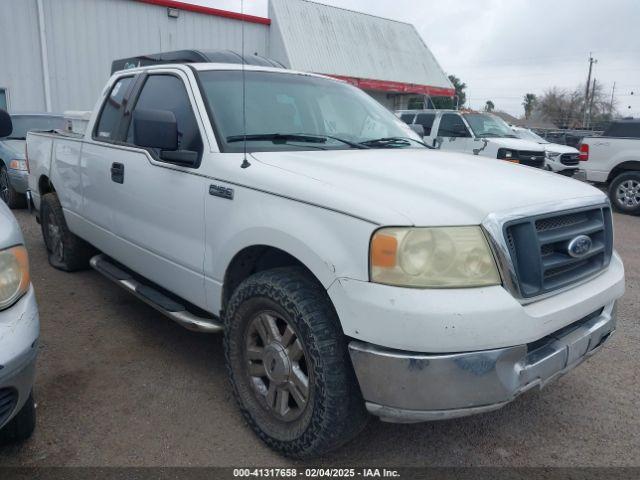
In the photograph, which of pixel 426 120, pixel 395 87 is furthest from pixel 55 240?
pixel 395 87

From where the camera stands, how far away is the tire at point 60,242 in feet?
16.8

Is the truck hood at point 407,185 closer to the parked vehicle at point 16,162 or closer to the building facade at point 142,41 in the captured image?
the parked vehicle at point 16,162

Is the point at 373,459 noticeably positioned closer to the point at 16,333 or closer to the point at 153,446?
the point at 153,446

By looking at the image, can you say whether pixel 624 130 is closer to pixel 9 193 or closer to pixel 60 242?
pixel 60 242

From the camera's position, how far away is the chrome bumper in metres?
2.04

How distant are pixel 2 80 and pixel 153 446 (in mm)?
14958

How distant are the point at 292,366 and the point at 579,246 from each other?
4.63 feet

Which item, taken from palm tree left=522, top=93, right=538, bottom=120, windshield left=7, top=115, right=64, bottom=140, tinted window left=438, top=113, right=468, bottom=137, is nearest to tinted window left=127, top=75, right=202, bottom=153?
windshield left=7, top=115, right=64, bottom=140

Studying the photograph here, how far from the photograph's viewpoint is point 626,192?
33.6 ft

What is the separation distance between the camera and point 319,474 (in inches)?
98.2

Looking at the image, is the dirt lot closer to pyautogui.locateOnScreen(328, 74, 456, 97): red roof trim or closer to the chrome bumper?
the chrome bumper

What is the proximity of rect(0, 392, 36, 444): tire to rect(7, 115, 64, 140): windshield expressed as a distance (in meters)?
7.95

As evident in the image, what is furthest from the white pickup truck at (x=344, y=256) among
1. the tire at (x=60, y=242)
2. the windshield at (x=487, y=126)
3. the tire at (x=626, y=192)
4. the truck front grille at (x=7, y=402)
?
the windshield at (x=487, y=126)

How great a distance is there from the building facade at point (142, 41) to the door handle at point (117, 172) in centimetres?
942
